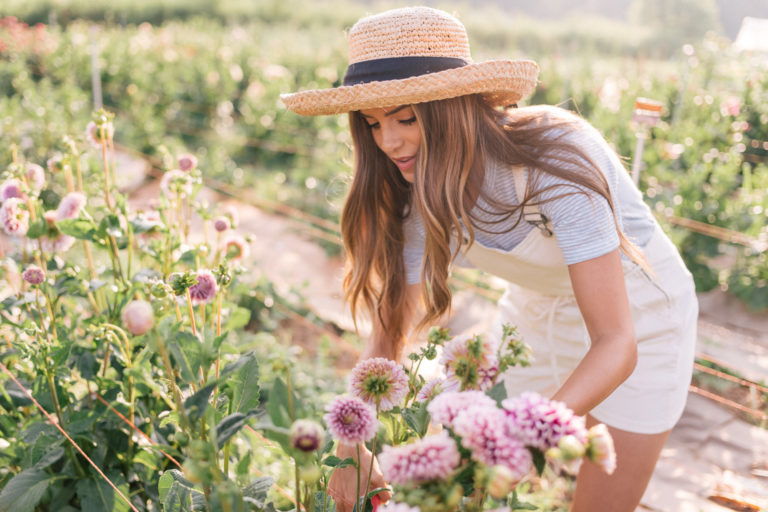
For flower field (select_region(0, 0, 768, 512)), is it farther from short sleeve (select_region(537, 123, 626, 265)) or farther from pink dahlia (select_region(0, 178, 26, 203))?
short sleeve (select_region(537, 123, 626, 265))

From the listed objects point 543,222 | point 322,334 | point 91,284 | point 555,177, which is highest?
point 555,177

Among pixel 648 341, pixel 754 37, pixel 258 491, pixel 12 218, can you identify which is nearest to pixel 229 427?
pixel 258 491

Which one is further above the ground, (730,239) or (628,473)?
(628,473)

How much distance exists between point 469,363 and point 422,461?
169 millimetres

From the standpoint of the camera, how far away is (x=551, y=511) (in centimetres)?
196

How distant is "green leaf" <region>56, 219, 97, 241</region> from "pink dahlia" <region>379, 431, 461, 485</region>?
95 centimetres

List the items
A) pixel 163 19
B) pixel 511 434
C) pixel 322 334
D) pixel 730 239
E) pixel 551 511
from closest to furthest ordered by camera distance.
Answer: pixel 511 434
pixel 551 511
pixel 322 334
pixel 730 239
pixel 163 19

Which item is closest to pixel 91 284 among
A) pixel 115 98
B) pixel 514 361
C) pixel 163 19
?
pixel 514 361

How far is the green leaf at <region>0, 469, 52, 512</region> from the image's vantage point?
1.08m

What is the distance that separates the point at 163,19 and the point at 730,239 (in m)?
18.2

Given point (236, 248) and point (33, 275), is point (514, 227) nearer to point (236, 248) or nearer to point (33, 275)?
point (236, 248)

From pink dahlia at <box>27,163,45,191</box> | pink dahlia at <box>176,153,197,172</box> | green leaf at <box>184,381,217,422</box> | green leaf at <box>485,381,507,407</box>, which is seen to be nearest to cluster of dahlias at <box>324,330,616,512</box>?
green leaf at <box>485,381,507,407</box>

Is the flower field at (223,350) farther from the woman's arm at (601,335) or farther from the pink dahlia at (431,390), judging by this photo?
the woman's arm at (601,335)

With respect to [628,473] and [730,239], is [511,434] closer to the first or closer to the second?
[628,473]
